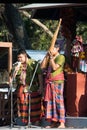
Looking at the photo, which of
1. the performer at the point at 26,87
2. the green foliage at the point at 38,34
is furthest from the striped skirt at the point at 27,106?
the green foliage at the point at 38,34

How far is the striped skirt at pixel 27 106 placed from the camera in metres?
7.60

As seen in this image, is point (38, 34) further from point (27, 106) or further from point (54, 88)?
point (54, 88)

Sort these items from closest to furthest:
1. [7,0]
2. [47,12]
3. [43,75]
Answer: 1. [7,0]
2. [43,75]
3. [47,12]

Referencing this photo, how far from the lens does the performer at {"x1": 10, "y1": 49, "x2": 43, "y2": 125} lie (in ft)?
24.7

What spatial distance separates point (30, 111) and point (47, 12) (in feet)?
8.97

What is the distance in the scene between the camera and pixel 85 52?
7.93m

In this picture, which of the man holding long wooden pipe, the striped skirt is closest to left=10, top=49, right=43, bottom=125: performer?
the striped skirt

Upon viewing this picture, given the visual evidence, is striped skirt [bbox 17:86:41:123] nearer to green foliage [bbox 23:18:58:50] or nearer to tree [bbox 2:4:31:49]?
tree [bbox 2:4:31:49]

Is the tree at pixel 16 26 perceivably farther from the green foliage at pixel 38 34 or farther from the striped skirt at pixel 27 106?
the striped skirt at pixel 27 106

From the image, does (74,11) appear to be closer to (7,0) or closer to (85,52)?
(85,52)

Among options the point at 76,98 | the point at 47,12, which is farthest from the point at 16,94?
the point at 47,12

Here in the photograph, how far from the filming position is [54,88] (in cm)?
730

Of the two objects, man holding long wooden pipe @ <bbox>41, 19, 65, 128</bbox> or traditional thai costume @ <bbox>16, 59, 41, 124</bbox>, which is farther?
traditional thai costume @ <bbox>16, 59, 41, 124</bbox>

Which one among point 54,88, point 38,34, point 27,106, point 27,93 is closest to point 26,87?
point 27,93
